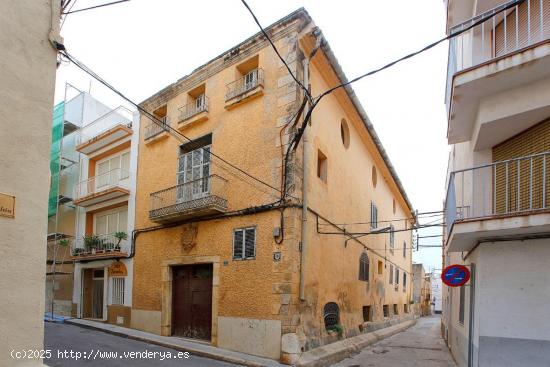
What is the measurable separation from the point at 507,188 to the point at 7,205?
21.1ft

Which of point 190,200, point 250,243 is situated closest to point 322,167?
point 250,243

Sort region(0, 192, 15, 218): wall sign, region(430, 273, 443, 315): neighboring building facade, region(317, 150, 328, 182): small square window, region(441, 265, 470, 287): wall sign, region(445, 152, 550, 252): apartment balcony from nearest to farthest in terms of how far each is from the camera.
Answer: region(0, 192, 15, 218): wall sign → region(445, 152, 550, 252): apartment balcony → region(441, 265, 470, 287): wall sign → region(317, 150, 328, 182): small square window → region(430, 273, 443, 315): neighboring building facade

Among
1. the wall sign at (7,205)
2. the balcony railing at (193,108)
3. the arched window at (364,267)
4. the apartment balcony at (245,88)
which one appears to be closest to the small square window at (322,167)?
the apartment balcony at (245,88)

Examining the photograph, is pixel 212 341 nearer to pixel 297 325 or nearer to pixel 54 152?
pixel 297 325

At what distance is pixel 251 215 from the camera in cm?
1032

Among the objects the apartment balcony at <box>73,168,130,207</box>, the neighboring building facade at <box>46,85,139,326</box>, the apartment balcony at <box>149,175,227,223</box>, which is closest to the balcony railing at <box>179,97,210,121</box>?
the apartment balcony at <box>149,175,227,223</box>

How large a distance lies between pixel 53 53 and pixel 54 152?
17.3 metres

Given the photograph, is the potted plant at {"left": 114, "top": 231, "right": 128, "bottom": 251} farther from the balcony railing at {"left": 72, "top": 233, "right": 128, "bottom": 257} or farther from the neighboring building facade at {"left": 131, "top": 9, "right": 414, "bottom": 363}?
the neighboring building facade at {"left": 131, "top": 9, "right": 414, "bottom": 363}

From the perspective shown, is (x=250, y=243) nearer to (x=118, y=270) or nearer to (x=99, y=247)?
(x=118, y=270)

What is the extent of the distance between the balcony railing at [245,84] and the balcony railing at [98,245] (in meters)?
6.95

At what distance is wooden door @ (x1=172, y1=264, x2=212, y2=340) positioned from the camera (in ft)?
36.7

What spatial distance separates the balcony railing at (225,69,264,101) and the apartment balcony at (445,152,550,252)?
581cm

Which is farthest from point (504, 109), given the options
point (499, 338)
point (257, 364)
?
point (257, 364)

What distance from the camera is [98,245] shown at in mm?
15758
